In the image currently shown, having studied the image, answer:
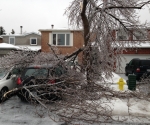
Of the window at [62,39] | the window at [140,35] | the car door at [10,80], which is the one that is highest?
the window at [62,39]

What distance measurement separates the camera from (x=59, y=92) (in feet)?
14.4

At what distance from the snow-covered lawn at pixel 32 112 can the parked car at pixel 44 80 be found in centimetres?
69

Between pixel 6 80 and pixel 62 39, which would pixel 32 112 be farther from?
pixel 62 39

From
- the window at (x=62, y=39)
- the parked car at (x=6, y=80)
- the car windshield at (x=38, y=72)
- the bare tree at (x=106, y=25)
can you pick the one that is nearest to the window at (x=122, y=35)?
the bare tree at (x=106, y=25)

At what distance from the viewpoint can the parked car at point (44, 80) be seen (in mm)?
4508

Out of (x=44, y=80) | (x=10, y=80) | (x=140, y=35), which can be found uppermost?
(x=140, y=35)

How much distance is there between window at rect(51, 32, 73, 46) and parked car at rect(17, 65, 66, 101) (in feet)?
45.4

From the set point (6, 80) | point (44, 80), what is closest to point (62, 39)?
point (6, 80)

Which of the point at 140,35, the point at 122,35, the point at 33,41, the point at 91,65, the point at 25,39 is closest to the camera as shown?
the point at 91,65

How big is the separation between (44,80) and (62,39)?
1602 cm

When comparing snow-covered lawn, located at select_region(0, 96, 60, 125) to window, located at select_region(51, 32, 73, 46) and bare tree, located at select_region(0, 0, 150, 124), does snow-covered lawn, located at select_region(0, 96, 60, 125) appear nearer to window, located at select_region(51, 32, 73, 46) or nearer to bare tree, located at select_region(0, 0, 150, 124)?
bare tree, located at select_region(0, 0, 150, 124)

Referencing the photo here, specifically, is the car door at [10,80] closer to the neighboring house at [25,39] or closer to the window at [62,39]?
the window at [62,39]

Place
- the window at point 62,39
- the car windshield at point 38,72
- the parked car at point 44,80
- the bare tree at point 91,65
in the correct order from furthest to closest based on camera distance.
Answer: the window at point 62,39, the car windshield at point 38,72, the parked car at point 44,80, the bare tree at point 91,65

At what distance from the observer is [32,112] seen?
21.0 ft
